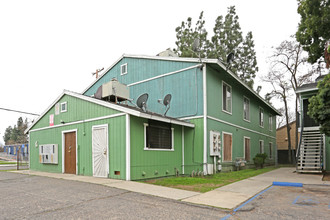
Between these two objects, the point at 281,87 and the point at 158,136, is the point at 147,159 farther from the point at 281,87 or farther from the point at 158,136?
the point at 281,87

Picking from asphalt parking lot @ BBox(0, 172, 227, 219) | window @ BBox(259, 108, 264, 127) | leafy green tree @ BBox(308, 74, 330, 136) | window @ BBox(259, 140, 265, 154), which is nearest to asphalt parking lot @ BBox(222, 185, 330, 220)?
asphalt parking lot @ BBox(0, 172, 227, 219)

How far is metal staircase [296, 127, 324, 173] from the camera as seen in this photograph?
1318 centimetres

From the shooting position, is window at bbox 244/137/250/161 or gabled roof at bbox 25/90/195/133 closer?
gabled roof at bbox 25/90/195/133

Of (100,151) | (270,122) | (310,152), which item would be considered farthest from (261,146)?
(100,151)

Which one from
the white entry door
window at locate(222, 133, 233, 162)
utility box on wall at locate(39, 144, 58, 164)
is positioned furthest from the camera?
window at locate(222, 133, 233, 162)

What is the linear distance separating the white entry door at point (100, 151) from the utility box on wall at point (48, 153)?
125 inches

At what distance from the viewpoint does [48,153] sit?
1283 centimetres

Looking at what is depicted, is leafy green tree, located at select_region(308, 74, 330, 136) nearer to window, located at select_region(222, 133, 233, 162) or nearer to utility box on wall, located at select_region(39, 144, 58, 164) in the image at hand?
window, located at select_region(222, 133, 233, 162)

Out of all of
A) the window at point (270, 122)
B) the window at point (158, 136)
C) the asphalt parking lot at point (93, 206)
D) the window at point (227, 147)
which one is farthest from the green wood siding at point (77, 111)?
the window at point (270, 122)

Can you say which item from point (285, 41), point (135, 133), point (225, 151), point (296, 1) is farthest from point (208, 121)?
point (285, 41)

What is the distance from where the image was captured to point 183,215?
4812 mm

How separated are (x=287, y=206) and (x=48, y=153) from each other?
11.2 meters

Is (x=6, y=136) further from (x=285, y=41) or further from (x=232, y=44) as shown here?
(x=285, y=41)

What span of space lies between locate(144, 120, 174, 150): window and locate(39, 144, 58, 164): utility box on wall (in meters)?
5.30
